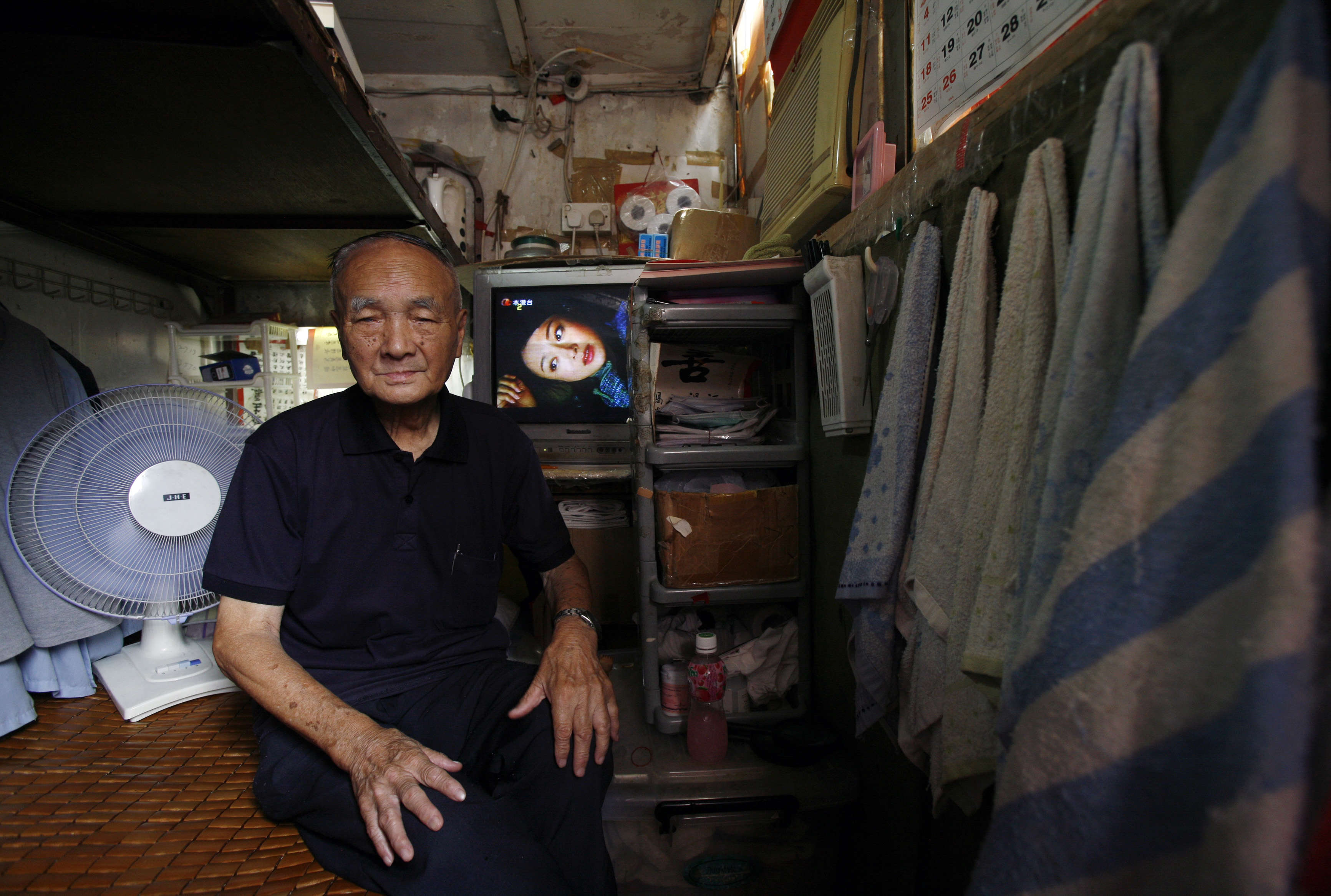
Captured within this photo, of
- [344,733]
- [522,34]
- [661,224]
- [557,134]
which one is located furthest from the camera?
[557,134]

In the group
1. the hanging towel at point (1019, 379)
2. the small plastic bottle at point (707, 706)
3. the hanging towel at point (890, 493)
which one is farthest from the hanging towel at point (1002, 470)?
the small plastic bottle at point (707, 706)

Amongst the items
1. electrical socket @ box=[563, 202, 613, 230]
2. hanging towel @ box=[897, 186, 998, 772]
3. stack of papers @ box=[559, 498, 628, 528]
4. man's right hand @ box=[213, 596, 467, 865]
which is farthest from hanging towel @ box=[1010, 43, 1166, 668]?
electrical socket @ box=[563, 202, 613, 230]

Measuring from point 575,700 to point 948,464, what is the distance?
2.48ft

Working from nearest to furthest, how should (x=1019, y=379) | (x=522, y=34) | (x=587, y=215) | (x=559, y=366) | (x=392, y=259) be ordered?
(x=1019, y=379), (x=392, y=259), (x=559, y=366), (x=522, y=34), (x=587, y=215)

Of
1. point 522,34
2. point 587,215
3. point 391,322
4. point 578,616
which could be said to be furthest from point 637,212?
point 578,616

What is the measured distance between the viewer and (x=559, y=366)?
2371mm

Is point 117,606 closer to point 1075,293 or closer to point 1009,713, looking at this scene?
point 1009,713

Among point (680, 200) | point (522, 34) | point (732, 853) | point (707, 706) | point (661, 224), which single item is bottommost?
point (732, 853)

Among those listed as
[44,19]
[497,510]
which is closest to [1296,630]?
[497,510]

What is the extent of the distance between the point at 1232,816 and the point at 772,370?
4.82 ft

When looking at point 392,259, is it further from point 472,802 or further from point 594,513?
point 594,513

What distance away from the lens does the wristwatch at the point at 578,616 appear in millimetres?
1204

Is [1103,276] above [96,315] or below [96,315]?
below

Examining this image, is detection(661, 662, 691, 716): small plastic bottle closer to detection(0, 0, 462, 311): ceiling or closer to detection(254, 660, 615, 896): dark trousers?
detection(254, 660, 615, 896): dark trousers
